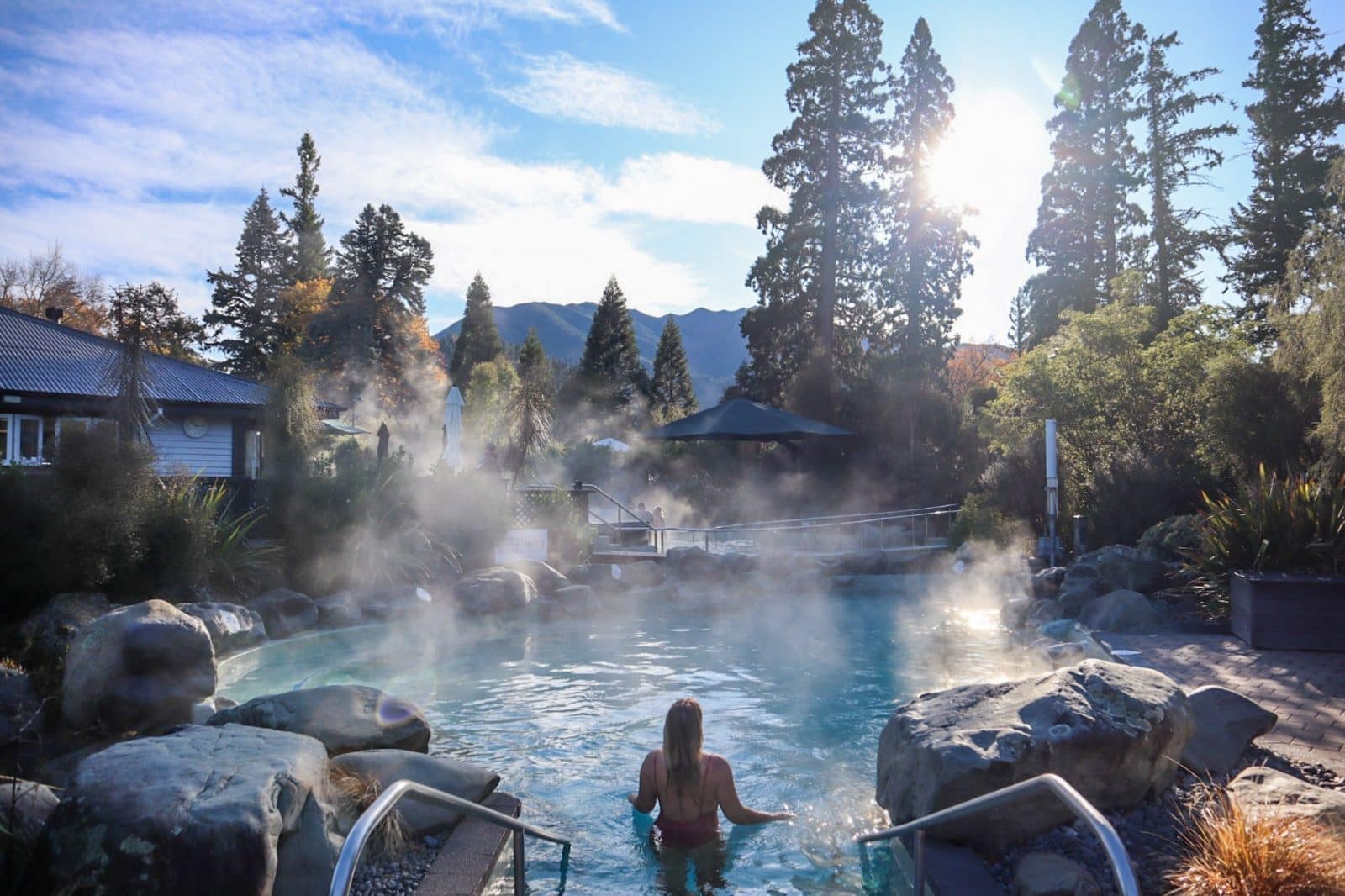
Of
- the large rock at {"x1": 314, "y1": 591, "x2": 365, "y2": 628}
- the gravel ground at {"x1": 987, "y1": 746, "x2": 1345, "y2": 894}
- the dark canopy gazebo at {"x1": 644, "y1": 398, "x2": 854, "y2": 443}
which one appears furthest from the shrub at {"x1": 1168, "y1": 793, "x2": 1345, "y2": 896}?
the dark canopy gazebo at {"x1": 644, "y1": 398, "x2": 854, "y2": 443}

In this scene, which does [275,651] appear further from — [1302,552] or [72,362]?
[72,362]

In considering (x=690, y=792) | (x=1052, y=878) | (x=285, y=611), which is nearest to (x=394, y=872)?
(x=690, y=792)

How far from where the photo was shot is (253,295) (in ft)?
127

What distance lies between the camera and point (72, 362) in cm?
1669

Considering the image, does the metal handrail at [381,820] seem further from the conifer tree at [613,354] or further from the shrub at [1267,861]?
the conifer tree at [613,354]

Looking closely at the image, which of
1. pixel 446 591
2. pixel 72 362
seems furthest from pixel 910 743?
pixel 72 362

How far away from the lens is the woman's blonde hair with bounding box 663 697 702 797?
400 cm

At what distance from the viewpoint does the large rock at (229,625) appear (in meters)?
7.71

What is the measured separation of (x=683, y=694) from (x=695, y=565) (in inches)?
218

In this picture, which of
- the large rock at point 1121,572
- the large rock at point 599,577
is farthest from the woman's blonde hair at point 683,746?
the large rock at point 599,577

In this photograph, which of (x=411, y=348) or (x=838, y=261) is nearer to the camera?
(x=838, y=261)

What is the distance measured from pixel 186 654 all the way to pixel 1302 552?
8.84 m

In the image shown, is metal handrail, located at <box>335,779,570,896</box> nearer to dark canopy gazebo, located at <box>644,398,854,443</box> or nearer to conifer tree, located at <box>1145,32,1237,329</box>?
dark canopy gazebo, located at <box>644,398,854,443</box>

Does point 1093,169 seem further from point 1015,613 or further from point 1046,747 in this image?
point 1046,747
